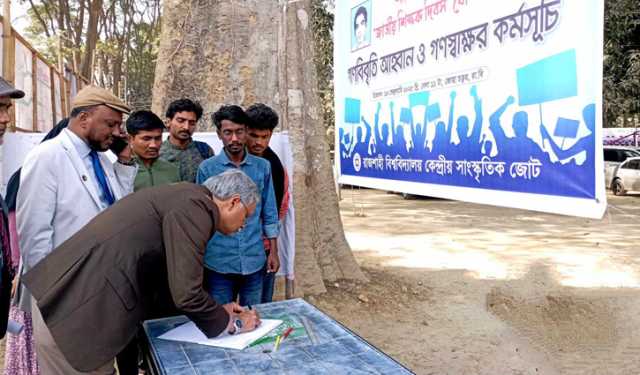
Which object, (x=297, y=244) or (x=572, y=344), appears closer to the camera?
(x=572, y=344)

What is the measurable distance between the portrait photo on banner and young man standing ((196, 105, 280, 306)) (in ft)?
4.86

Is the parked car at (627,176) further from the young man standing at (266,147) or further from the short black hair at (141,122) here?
the short black hair at (141,122)

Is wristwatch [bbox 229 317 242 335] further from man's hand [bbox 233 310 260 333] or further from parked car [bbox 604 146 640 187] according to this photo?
parked car [bbox 604 146 640 187]

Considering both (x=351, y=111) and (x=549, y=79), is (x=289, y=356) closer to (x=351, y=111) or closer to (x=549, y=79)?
(x=549, y=79)

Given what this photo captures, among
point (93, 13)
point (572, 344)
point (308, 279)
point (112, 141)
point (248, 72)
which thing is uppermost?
point (93, 13)

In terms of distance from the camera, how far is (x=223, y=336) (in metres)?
1.85

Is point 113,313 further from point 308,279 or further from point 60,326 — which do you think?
point 308,279

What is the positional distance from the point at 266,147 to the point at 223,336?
155cm

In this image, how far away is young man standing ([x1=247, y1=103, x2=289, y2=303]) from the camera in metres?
3.03

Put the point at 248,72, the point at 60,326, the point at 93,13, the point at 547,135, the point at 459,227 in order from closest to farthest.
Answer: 1. the point at 60,326
2. the point at 547,135
3. the point at 248,72
4. the point at 459,227
5. the point at 93,13

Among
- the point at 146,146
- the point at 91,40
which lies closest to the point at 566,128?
the point at 146,146

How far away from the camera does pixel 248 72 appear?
4379 millimetres

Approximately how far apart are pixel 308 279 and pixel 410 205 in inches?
381

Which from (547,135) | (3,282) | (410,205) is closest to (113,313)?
(3,282)
